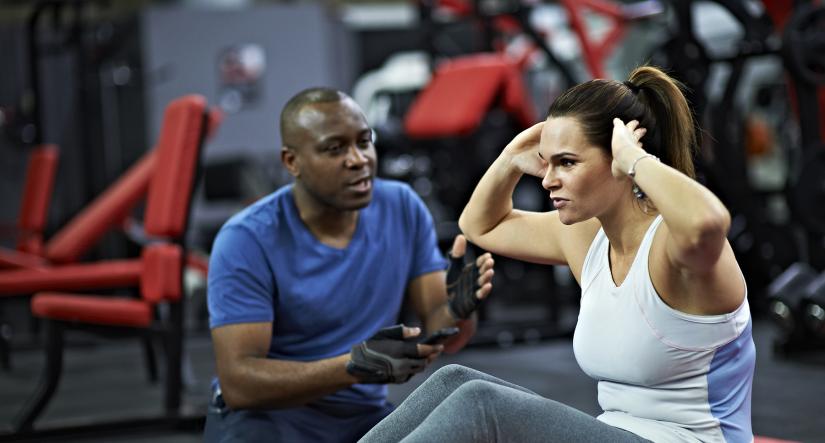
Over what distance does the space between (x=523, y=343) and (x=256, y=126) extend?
6.16 meters

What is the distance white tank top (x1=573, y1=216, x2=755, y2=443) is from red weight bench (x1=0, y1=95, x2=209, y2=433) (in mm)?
2155

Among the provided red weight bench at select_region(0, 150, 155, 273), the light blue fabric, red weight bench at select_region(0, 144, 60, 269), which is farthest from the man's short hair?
red weight bench at select_region(0, 144, 60, 269)

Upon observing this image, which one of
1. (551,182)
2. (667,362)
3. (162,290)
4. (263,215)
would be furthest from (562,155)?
(162,290)

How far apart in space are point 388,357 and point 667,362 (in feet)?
1.79

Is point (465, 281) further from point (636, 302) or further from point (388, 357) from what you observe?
point (636, 302)

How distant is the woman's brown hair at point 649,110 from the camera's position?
5.37 feet

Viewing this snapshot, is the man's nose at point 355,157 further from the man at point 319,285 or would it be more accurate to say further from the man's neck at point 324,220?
the man's neck at point 324,220

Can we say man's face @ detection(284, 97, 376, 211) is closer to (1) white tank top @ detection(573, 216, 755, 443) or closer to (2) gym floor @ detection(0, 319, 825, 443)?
(1) white tank top @ detection(573, 216, 755, 443)

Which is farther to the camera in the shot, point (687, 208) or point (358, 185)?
point (358, 185)

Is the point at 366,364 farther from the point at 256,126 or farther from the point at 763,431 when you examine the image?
the point at 256,126

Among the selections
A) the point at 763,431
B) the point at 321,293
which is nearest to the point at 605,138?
the point at 321,293

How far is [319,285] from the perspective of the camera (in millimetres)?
2189

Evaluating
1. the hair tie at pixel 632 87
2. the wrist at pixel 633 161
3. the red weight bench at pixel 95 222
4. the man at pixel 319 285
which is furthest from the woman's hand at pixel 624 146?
the red weight bench at pixel 95 222

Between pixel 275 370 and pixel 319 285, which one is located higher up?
pixel 319 285
